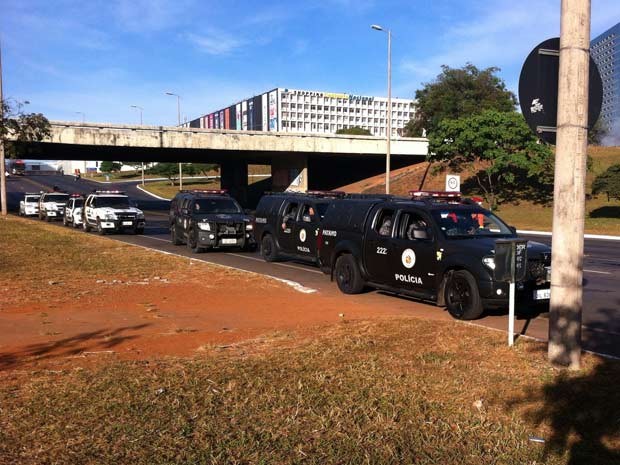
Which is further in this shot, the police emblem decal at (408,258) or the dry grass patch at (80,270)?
the dry grass patch at (80,270)

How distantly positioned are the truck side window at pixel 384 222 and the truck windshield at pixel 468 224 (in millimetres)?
907

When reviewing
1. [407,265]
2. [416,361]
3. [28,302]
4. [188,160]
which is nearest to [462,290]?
[407,265]

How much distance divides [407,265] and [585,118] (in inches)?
173

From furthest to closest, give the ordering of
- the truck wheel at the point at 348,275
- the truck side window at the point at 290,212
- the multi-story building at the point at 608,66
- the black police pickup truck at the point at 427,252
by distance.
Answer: the truck side window at the point at 290,212 < the truck wheel at the point at 348,275 < the black police pickup truck at the point at 427,252 < the multi-story building at the point at 608,66

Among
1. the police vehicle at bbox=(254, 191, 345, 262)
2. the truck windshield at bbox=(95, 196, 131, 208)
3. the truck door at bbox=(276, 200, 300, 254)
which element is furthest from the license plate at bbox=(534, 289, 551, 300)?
the truck windshield at bbox=(95, 196, 131, 208)

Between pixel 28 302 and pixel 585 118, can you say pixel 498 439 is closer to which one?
pixel 585 118

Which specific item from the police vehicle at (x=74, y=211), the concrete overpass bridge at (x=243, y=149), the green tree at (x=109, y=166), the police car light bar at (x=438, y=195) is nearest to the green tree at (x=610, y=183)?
the police car light bar at (x=438, y=195)

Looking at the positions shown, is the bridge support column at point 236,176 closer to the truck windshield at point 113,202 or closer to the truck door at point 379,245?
the truck windshield at point 113,202

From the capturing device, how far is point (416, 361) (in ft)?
20.3

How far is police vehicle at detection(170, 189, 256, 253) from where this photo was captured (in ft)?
Result: 59.7

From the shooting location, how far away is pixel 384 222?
10.7 metres

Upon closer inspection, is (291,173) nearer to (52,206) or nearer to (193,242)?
(52,206)

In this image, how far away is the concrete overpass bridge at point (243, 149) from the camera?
144ft

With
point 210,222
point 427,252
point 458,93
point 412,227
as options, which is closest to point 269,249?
point 210,222
